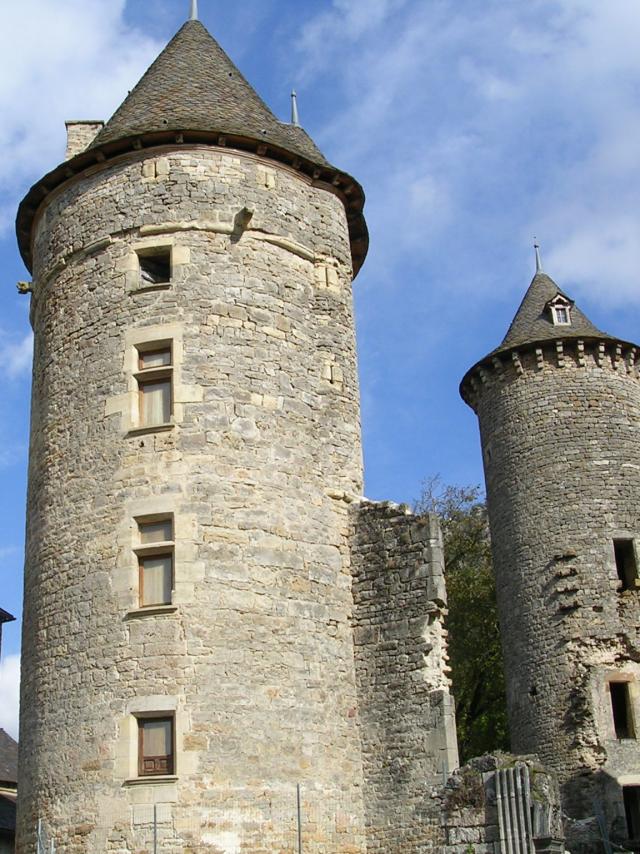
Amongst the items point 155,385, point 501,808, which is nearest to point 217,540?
point 155,385

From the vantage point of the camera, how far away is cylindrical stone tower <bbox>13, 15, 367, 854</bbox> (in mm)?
14547

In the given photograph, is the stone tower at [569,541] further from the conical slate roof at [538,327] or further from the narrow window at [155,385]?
the narrow window at [155,385]

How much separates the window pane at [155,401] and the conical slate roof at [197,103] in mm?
4064

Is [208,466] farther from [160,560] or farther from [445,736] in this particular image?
[445,736]

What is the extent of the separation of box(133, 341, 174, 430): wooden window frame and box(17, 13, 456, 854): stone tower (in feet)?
0.15

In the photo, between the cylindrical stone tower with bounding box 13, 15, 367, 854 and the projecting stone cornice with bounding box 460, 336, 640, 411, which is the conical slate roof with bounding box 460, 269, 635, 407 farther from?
the cylindrical stone tower with bounding box 13, 15, 367, 854

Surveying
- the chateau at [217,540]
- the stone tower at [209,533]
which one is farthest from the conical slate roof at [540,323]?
the stone tower at [209,533]

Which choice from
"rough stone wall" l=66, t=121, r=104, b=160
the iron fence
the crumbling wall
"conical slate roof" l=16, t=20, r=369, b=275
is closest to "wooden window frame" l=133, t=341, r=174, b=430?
"conical slate roof" l=16, t=20, r=369, b=275

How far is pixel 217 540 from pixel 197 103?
7584 mm

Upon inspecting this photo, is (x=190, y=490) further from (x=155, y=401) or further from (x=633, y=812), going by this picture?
(x=633, y=812)

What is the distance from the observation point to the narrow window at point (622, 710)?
25.3m

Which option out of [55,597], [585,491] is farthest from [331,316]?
[585,491]

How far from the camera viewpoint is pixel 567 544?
2650cm

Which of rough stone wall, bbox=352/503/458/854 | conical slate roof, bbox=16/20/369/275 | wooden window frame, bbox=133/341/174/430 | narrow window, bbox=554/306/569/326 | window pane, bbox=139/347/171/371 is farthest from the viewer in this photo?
A: narrow window, bbox=554/306/569/326
